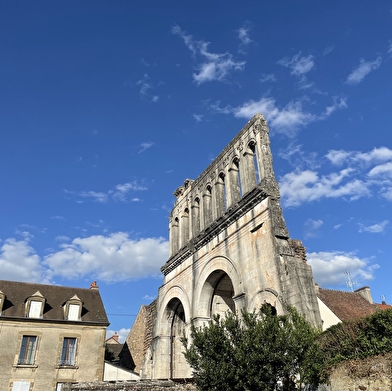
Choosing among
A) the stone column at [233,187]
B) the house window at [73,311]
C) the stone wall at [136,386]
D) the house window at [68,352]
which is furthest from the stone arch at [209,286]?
the house window at [73,311]

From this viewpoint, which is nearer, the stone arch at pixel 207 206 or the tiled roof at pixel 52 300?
the stone arch at pixel 207 206

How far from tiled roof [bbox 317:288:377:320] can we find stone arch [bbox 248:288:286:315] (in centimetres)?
738

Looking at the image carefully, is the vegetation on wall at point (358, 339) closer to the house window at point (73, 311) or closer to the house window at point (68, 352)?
the house window at point (68, 352)

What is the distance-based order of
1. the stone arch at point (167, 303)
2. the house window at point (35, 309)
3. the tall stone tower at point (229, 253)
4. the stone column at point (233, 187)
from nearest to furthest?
the tall stone tower at point (229, 253), the stone column at point (233, 187), the stone arch at point (167, 303), the house window at point (35, 309)

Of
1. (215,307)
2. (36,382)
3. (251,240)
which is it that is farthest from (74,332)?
(251,240)

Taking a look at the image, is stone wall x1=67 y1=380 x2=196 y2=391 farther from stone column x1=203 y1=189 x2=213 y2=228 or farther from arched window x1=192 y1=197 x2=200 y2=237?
arched window x1=192 y1=197 x2=200 y2=237

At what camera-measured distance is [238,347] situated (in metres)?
7.94

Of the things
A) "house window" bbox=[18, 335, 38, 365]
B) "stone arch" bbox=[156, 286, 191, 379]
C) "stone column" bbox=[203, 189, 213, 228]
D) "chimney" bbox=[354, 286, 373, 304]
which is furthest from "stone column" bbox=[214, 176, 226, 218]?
"chimney" bbox=[354, 286, 373, 304]

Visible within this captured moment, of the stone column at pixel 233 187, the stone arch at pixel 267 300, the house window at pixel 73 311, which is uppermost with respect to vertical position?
the stone column at pixel 233 187

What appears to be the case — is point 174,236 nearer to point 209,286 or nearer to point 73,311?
point 209,286

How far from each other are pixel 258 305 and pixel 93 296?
16.8 m

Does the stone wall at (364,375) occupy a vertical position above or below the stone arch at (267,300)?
below

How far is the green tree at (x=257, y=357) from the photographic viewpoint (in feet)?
25.0

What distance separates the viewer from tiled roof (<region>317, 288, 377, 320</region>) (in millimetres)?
17953
